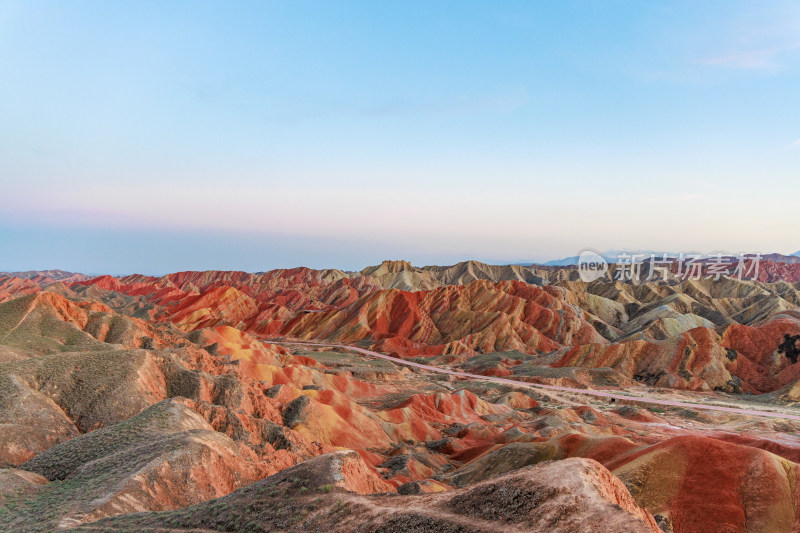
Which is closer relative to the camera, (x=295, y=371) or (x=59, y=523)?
(x=59, y=523)

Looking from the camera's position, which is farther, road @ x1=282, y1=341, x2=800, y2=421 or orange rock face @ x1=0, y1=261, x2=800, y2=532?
road @ x1=282, y1=341, x2=800, y2=421

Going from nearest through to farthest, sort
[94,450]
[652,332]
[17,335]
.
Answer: [94,450] → [17,335] → [652,332]

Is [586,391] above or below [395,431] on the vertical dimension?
below

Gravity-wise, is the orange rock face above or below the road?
above

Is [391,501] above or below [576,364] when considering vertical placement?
above

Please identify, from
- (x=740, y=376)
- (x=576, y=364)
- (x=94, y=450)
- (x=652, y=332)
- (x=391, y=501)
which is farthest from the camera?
(x=652, y=332)

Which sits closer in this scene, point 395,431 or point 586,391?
point 395,431

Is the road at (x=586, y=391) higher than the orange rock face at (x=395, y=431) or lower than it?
lower

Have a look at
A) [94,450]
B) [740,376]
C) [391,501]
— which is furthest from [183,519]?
[740,376]

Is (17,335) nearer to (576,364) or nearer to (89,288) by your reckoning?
(576,364)

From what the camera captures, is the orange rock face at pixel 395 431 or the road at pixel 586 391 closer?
the orange rock face at pixel 395 431

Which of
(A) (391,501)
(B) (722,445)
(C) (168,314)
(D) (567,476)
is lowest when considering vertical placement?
(C) (168,314)
